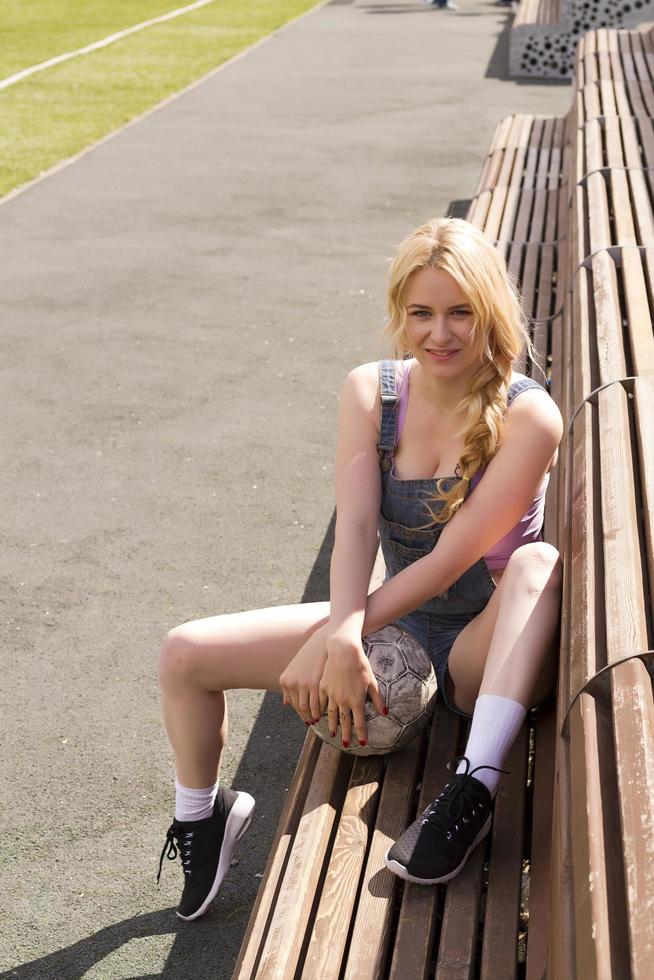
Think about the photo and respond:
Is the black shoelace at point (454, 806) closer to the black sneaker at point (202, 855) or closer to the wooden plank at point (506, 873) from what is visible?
the wooden plank at point (506, 873)

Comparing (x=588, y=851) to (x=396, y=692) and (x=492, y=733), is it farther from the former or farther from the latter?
(x=396, y=692)

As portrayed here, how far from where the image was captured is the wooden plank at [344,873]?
8.63 feet

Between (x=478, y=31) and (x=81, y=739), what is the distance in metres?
23.8

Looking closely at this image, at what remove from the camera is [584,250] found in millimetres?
6129

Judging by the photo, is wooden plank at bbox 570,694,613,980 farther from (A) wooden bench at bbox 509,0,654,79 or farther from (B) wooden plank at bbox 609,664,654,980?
(A) wooden bench at bbox 509,0,654,79

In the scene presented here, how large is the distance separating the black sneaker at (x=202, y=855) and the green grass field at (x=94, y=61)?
9.90 m

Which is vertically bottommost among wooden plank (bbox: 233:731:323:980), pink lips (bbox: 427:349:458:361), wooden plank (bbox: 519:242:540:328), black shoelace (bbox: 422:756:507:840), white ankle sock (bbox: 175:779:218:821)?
white ankle sock (bbox: 175:779:218:821)

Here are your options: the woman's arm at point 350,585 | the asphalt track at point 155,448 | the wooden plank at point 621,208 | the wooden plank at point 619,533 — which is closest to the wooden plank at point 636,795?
the wooden plank at point 619,533

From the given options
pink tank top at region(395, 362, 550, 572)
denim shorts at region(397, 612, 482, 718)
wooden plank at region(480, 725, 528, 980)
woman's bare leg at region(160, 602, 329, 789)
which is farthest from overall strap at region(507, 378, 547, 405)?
wooden plank at region(480, 725, 528, 980)

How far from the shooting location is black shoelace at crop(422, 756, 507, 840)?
9.43 ft

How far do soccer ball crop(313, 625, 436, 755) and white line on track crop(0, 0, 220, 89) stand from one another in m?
16.5

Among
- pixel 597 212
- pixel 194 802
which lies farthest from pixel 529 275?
pixel 194 802

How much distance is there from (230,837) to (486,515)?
1.19m

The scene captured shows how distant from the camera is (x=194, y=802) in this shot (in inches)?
139
